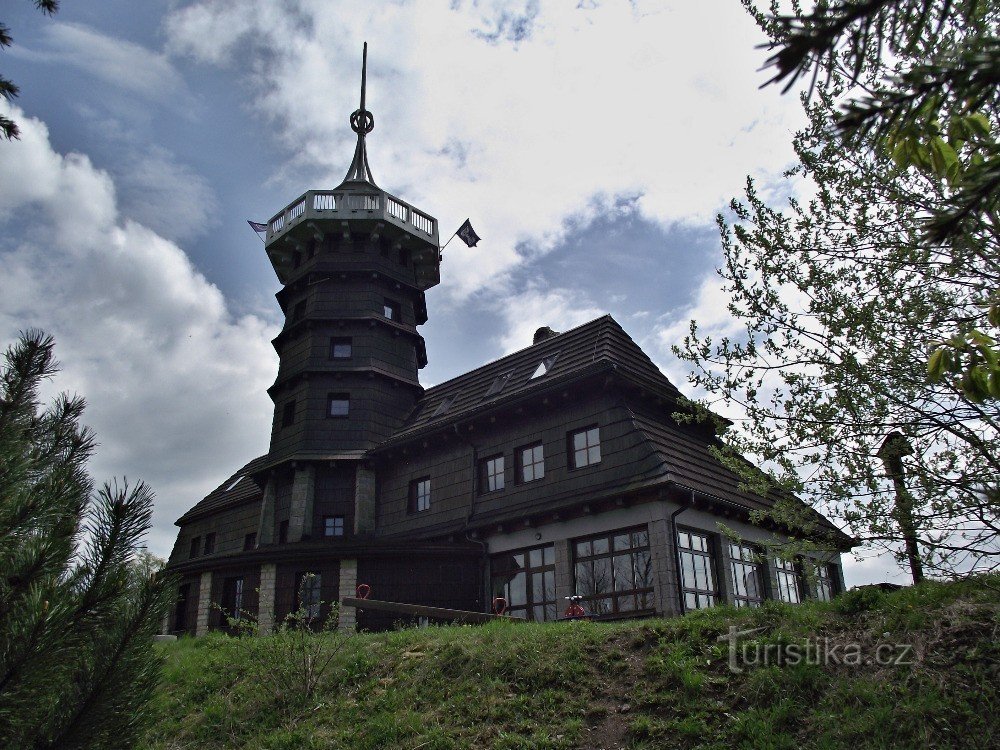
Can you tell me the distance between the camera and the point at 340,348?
91.3 ft

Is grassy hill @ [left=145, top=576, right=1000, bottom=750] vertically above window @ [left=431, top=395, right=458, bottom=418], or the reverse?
window @ [left=431, top=395, right=458, bottom=418]

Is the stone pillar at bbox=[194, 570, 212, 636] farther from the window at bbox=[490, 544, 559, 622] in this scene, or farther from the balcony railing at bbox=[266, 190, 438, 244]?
the balcony railing at bbox=[266, 190, 438, 244]

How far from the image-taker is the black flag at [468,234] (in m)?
31.3

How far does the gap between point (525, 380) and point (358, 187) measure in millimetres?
13858

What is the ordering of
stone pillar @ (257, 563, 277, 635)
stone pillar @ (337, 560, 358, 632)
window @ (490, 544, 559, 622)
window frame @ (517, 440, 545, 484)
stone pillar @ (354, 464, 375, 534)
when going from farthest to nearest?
stone pillar @ (354, 464, 375, 534)
stone pillar @ (257, 563, 277, 635)
window frame @ (517, 440, 545, 484)
stone pillar @ (337, 560, 358, 632)
window @ (490, 544, 559, 622)

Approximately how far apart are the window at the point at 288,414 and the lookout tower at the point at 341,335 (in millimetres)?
48

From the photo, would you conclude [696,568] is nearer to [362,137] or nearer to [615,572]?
[615,572]

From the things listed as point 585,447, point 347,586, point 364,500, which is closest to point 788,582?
point 585,447

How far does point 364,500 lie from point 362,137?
61.4 feet

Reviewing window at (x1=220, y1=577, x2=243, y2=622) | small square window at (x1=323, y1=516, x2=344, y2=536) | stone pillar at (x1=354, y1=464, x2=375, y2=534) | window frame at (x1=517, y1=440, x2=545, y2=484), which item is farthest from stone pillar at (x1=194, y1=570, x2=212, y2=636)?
window frame at (x1=517, y1=440, x2=545, y2=484)

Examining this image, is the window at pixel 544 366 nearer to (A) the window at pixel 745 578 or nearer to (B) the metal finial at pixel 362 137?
(A) the window at pixel 745 578

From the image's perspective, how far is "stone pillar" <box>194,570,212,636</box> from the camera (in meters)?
23.8

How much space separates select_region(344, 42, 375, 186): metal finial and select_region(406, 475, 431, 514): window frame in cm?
1473

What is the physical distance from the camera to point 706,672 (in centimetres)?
958
